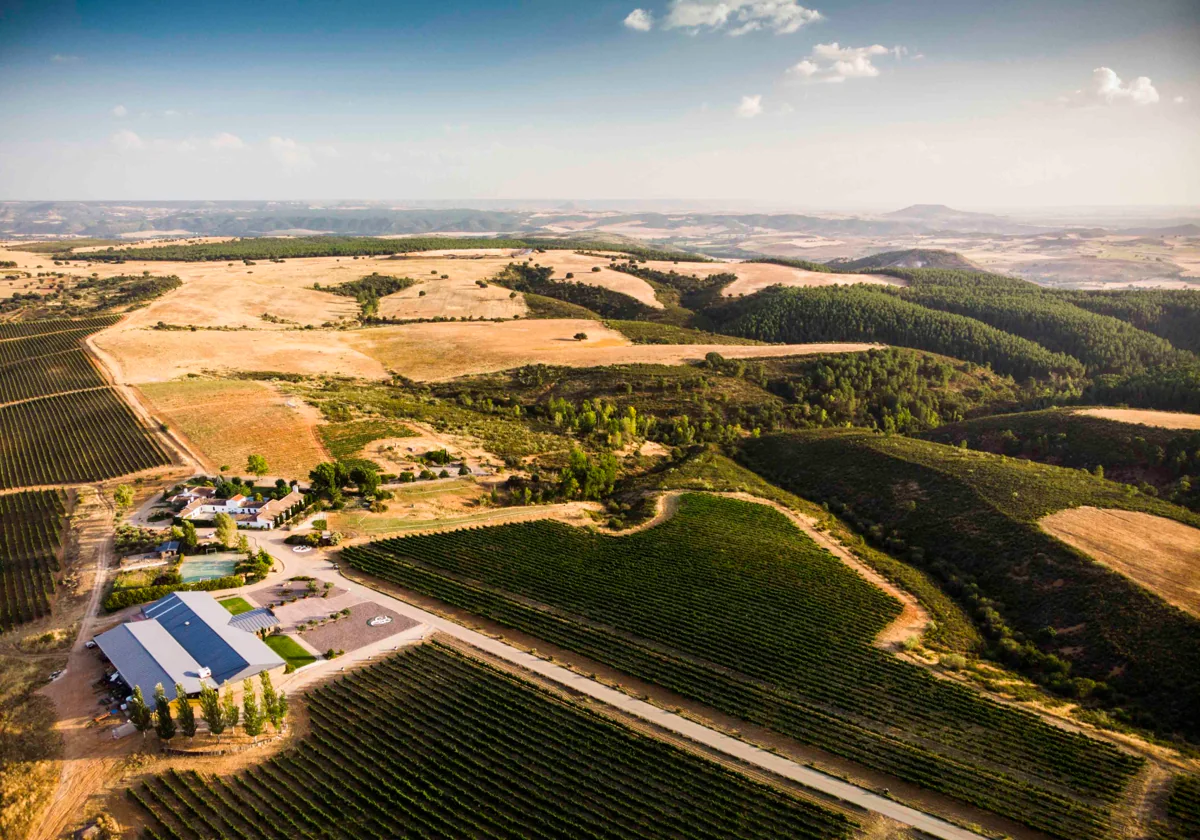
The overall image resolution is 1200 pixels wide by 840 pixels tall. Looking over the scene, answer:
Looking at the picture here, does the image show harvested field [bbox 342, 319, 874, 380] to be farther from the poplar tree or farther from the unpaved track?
the poplar tree

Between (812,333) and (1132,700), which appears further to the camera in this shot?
(812,333)

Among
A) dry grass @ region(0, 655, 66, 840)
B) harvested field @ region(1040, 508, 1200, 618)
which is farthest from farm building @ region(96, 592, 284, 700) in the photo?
harvested field @ region(1040, 508, 1200, 618)

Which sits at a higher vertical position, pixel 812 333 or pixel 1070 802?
pixel 812 333

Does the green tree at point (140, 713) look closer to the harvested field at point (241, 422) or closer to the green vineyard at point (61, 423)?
the harvested field at point (241, 422)

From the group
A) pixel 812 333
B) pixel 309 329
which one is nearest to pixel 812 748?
pixel 812 333

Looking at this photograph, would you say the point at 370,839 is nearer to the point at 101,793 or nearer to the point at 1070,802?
the point at 101,793

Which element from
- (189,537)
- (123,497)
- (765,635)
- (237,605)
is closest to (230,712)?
(237,605)
